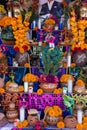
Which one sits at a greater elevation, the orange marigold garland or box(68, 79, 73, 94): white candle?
the orange marigold garland

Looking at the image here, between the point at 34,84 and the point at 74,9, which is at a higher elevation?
the point at 74,9

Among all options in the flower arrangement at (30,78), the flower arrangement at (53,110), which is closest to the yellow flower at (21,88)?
the flower arrangement at (30,78)

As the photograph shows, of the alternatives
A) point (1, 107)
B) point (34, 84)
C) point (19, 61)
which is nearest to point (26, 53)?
point (19, 61)

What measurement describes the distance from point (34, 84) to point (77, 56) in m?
0.66

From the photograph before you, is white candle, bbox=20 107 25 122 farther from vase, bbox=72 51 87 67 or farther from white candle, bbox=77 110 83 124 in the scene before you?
vase, bbox=72 51 87 67

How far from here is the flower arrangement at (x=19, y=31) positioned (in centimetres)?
436

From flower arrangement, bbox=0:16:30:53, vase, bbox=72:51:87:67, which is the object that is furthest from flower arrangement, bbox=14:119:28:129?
vase, bbox=72:51:87:67

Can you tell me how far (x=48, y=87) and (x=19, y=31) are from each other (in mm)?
795

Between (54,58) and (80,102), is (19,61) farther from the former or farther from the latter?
(80,102)

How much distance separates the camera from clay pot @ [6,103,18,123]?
13.9 ft

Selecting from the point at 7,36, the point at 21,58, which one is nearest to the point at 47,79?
the point at 21,58

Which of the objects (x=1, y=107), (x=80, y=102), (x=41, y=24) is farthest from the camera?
(x=41, y=24)

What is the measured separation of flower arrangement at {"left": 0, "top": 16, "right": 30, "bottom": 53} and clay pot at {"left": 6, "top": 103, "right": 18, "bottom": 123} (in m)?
0.72

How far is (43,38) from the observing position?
185 inches
